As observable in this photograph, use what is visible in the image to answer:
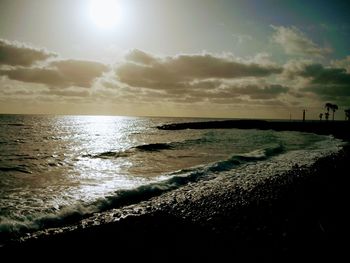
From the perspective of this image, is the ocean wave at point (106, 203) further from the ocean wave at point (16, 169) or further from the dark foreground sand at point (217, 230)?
the ocean wave at point (16, 169)

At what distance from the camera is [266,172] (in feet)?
62.4

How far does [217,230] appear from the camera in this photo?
8.50m

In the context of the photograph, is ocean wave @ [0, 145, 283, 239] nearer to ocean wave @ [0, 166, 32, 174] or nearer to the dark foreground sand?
the dark foreground sand

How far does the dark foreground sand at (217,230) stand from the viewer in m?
7.00

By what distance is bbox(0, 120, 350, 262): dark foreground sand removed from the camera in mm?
6996

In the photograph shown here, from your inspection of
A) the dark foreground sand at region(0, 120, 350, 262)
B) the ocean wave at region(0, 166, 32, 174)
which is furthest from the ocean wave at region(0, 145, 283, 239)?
the ocean wave at region(0, 166, 32, 174)

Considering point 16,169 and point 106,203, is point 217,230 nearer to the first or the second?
point 106,203

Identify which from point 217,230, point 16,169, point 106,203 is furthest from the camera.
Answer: point 16,169

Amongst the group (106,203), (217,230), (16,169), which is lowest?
(16,169)

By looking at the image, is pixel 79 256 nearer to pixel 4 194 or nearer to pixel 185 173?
pixel 4 194

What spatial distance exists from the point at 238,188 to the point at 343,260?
8038mm

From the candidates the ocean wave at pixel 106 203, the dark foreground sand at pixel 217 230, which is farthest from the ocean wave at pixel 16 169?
the dark foreground sand at pixel 217 230

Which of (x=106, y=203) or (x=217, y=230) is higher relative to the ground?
(x=217, y=230)

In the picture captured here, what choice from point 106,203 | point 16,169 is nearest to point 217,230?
point 106,203
